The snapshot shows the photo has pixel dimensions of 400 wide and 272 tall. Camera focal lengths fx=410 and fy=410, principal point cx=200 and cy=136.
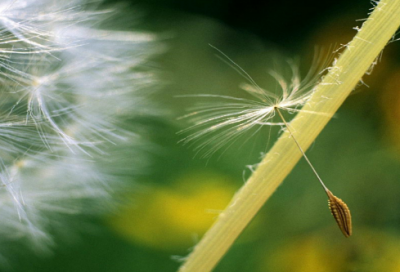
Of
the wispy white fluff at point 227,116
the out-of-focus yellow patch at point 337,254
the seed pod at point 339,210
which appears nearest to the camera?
the seed pod at point 339,210

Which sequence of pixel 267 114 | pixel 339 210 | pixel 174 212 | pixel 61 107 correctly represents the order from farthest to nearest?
1. pixel 174 212
2. pixel 61 107
3. pixel 267 114
4. pixel 339 210

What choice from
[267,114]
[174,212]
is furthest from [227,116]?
[174,212]

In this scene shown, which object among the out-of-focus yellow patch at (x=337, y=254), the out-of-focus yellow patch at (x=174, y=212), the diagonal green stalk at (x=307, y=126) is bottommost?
the out-of-focus yellow patch at (x=337, y=254)

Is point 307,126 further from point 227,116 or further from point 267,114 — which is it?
point 227,116

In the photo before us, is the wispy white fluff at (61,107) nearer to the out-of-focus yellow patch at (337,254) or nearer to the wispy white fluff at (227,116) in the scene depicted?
the wispy white fluff at (227,116)

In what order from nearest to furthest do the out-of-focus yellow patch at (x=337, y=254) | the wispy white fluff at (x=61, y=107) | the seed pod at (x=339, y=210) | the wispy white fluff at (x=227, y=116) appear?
the seed pod at (x=339, y=210)
the wispy white fluff at (x=61, y=107)
the wispy white fluff at (x=227, y=116)
the out-of-focus yellow patch at (x=337, y=254)

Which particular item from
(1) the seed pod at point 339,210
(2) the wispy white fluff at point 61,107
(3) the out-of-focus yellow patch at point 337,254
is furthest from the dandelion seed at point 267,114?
(3) the out-of-focus yellow patch at point 337,254
